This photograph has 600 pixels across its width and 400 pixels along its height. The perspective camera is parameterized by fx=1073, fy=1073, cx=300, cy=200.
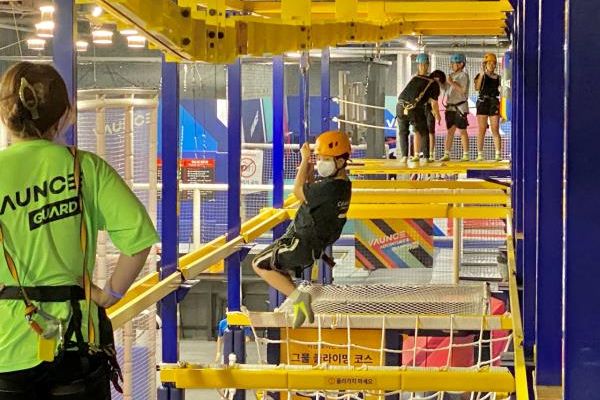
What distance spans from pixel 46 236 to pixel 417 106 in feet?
33.3

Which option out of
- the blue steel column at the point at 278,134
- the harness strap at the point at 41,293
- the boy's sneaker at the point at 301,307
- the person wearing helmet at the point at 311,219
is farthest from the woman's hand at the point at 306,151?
the blue steel column at the point at 278,134

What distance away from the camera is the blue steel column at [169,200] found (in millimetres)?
6695

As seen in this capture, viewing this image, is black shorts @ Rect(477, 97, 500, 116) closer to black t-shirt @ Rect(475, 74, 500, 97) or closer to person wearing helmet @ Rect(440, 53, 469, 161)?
black t-shirt @ Rect(475, 74, 500, 97)

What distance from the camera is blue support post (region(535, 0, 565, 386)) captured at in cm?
372

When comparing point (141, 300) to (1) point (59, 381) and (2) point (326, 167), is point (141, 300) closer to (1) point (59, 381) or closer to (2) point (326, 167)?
(2) point (326, 167)

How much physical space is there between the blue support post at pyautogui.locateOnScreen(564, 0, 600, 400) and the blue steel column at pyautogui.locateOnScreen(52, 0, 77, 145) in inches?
98.9

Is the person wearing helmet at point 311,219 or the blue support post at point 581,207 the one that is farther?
the person wearing helmet at point 311,219

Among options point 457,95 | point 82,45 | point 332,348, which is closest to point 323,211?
point 332,348

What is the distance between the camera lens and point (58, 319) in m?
3.17

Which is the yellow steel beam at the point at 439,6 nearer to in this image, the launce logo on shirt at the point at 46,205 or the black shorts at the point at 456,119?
the black shorts at the point at 456,119

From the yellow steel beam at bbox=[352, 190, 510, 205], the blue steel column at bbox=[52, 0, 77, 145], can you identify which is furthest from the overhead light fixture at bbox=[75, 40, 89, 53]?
the blue steel column at bbox=[52, 0, 77, 145]

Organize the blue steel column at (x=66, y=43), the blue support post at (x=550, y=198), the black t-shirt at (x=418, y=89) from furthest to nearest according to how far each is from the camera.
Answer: the black t-shirt at (x=418, y=89) < the blue steel column at (x=66, y=43) < the blue support post at (x=550, y=198)

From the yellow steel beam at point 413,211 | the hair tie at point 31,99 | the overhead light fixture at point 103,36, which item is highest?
the overhead light fixture at point 103,36

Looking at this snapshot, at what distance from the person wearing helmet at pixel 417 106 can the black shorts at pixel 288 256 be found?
6166 millimetres
